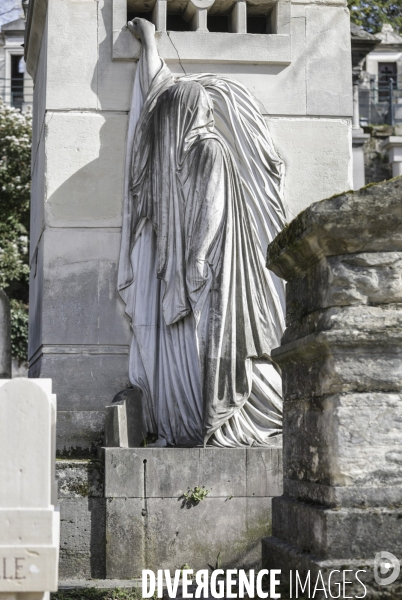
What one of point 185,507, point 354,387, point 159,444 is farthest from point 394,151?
point 354,387

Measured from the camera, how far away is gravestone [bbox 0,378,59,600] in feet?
13.6

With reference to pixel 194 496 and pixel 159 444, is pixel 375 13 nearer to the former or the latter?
pixel 159 444

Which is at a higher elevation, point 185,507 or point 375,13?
point 375,13

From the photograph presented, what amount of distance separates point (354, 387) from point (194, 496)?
2652 mm

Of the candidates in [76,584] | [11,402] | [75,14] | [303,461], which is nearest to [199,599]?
[303,461]

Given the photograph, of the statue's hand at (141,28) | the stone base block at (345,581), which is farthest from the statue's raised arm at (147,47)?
the stone base block at (345,581)

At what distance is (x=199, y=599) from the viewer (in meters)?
4.43

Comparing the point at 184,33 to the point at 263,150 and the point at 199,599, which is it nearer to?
the point at 263,150

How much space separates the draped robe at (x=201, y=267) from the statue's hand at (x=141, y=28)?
1.18 ft

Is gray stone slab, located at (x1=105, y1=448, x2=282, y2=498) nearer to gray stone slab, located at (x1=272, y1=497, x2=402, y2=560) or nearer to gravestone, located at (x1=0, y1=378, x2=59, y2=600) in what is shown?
gravestone, located at (x1=0, y1=378, x2=59, y2=600)

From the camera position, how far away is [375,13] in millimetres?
30500

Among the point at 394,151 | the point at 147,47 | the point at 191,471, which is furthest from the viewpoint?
the point at 394,151

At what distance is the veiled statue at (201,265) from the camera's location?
23.5ft

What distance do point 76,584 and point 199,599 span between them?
2.14 m
